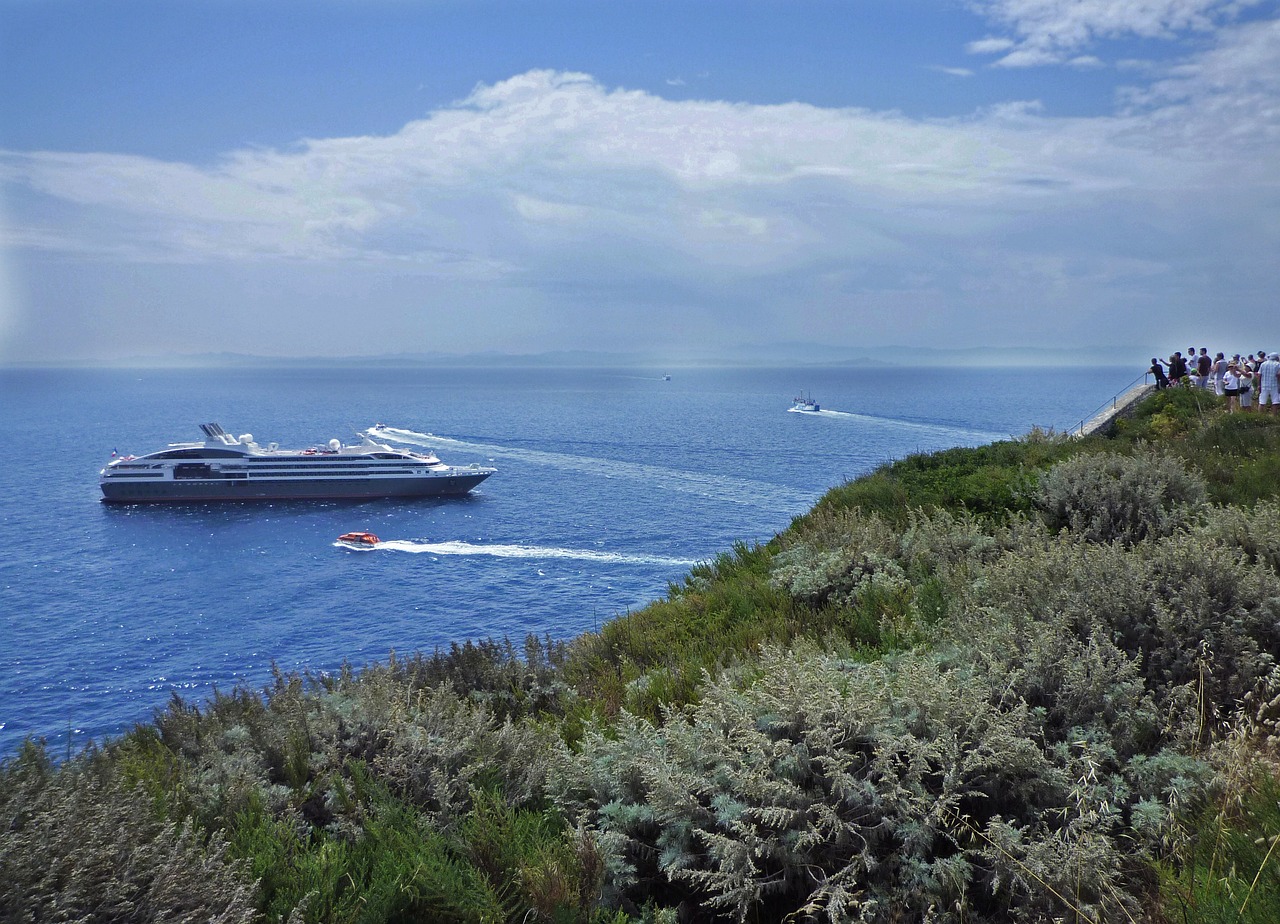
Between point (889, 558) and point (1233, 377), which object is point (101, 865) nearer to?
point (889, 558)

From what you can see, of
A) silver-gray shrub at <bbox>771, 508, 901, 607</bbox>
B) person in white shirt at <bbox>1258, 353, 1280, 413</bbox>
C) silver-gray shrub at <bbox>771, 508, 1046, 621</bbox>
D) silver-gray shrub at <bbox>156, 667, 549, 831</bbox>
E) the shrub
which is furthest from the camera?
person in white shirt at <bbox>1258, 353, 1280, 413</bbox>

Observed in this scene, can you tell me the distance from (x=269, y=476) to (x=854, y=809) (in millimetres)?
62951

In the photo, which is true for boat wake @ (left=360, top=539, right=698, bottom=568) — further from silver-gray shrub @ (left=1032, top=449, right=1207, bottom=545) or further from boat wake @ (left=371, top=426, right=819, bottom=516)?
silver-gray shrub @ (left=1032, top=449, right=1207, bottom=545)

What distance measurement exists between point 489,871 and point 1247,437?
1446cm

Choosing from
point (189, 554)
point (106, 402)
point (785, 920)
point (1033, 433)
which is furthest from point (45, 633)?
point (106, 402)

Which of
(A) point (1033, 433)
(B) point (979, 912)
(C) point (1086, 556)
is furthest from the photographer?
(A) point (1033, 433)

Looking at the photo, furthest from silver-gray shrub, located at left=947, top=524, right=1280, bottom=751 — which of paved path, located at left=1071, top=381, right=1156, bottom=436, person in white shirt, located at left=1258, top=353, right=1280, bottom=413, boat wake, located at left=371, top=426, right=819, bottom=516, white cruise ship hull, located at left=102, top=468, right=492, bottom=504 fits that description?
white cruise ship hull, located at left=102, top=468, right=492, bottom=504

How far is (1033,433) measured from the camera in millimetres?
15992

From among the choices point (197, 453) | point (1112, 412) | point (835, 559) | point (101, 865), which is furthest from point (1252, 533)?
point (197, 453)

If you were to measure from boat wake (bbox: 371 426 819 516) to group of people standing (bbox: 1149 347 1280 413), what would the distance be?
22.7 metres

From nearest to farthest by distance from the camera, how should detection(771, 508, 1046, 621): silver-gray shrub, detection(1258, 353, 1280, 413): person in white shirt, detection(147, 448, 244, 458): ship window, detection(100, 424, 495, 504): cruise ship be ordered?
detection(771, 508, 1046, 621): silver-gray shrub → detection(1258, 353, 1280, 413): person in white shirt → detection(100, 424, 495, 504): cruise ship → detection(147, 448, 244, 458): ship window

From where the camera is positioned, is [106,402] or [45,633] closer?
[45,633]

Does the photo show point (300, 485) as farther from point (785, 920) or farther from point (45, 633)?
point (785, 920)

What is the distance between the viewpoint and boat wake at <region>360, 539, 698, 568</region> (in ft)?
133
